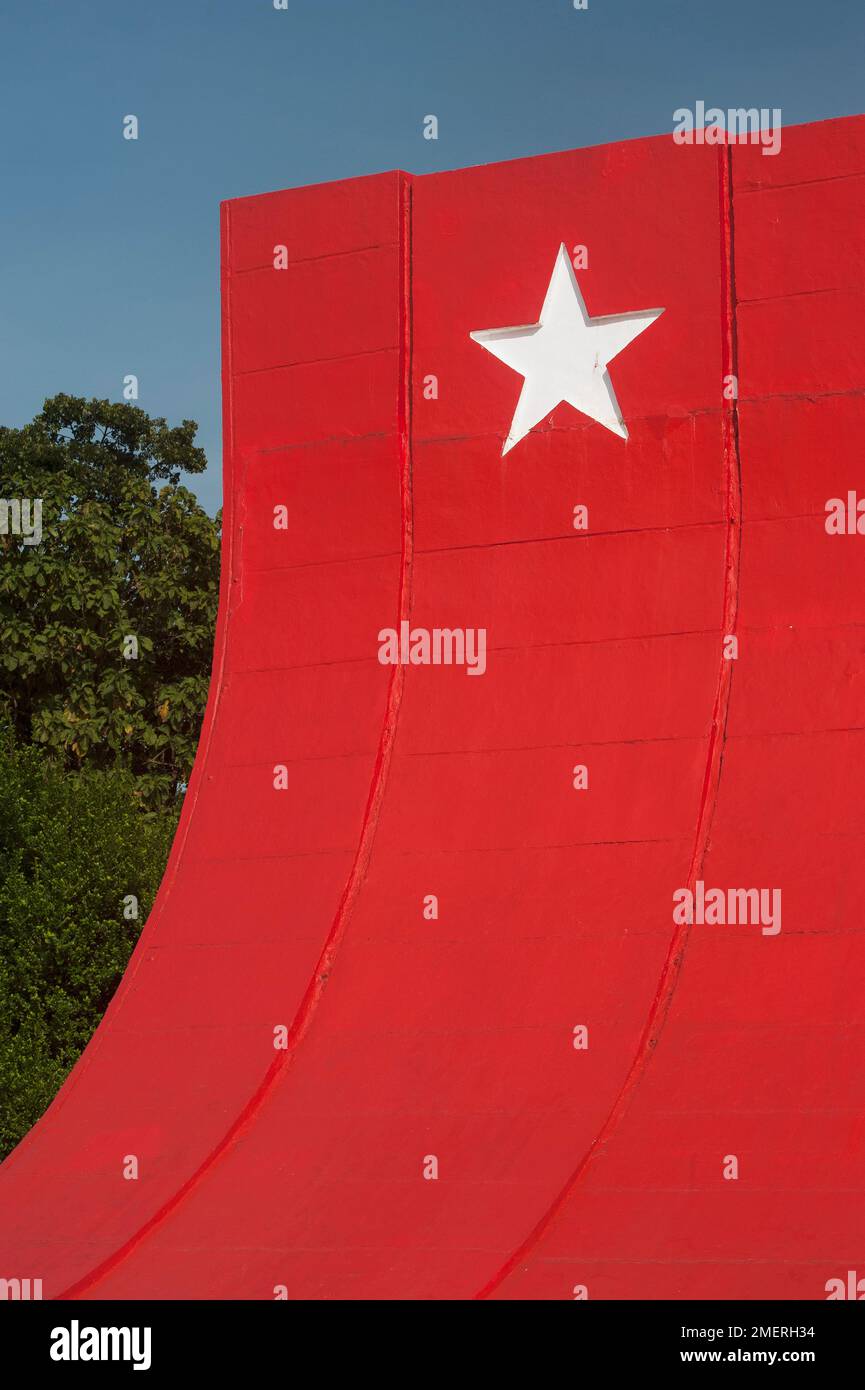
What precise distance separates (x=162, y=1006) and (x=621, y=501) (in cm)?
310

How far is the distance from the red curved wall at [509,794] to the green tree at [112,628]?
8.37m

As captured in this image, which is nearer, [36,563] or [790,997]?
[790,997]

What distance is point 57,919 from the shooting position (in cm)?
1488

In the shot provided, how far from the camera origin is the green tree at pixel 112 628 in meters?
17.2

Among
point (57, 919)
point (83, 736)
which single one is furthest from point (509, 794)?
point (83, 736)

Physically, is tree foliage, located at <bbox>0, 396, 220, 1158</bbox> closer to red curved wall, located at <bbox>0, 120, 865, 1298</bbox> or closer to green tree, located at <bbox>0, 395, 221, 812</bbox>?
green tree, located at <bbox>0, 395, 221, 812</bbox>

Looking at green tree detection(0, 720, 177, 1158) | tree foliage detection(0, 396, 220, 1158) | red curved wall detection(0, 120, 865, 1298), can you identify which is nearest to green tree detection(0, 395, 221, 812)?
tree foliage detection(0, 396, 220, 1158)

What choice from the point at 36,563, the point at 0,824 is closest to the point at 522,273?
the point at 0,824

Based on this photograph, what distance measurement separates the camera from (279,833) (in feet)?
26.6

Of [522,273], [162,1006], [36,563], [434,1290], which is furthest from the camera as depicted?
[36,563]

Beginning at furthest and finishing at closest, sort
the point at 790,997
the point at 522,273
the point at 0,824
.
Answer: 1. the point at 0,824
2. the point at 522,273
3. the point at 790,997

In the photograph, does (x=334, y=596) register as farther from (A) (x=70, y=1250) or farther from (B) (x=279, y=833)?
(A) (x=70, y=1250)

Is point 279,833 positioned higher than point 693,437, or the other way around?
point 693,437

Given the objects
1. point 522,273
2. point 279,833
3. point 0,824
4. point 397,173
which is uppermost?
point 397,173
